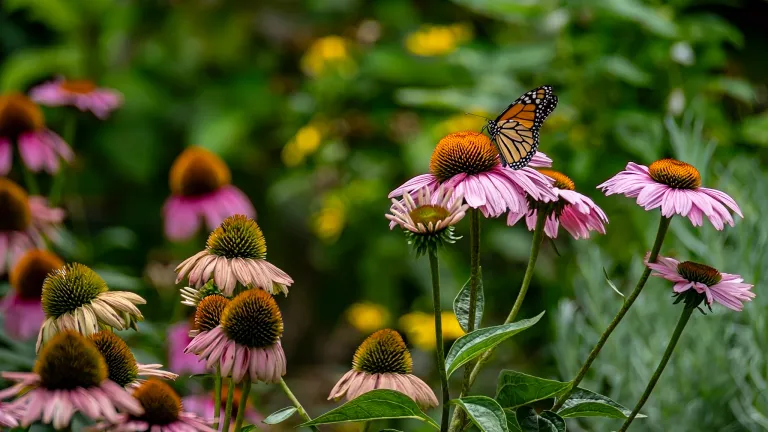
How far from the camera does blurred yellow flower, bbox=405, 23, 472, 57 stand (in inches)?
111

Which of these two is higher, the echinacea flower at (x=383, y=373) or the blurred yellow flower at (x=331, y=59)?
the blurred yellow flower at (x=331, y=59)

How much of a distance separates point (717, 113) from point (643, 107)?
8.5 inches

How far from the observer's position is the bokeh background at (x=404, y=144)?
1.58m

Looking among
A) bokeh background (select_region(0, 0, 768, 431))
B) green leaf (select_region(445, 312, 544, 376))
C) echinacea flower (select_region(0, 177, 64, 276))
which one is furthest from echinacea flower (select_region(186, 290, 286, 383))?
echinacea flower (select_region(0, 177, 64, 276))

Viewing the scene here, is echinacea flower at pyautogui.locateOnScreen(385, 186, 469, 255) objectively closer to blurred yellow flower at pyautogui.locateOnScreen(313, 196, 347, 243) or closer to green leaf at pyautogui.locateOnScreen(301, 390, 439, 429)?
green leaf at pyautogui.locateOnScreen(301, 390, 439, 429)

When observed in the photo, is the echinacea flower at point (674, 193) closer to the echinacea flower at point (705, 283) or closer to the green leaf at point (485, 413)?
the echinacea flower at point (705, 283)

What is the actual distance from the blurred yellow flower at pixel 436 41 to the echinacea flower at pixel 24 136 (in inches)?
53.4

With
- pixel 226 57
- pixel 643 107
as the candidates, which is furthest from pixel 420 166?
pixel 226 57

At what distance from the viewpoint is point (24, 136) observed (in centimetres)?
189

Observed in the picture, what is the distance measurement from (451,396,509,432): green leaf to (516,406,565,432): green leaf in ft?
0.29

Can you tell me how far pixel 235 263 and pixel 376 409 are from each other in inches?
7.8

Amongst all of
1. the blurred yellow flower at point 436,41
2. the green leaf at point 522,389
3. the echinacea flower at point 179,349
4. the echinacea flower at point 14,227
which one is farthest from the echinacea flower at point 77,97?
the green leaf at point 522,389

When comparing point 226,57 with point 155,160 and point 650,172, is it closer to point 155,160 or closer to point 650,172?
point 155,160

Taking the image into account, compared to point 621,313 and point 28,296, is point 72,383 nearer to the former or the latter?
point 621,313
